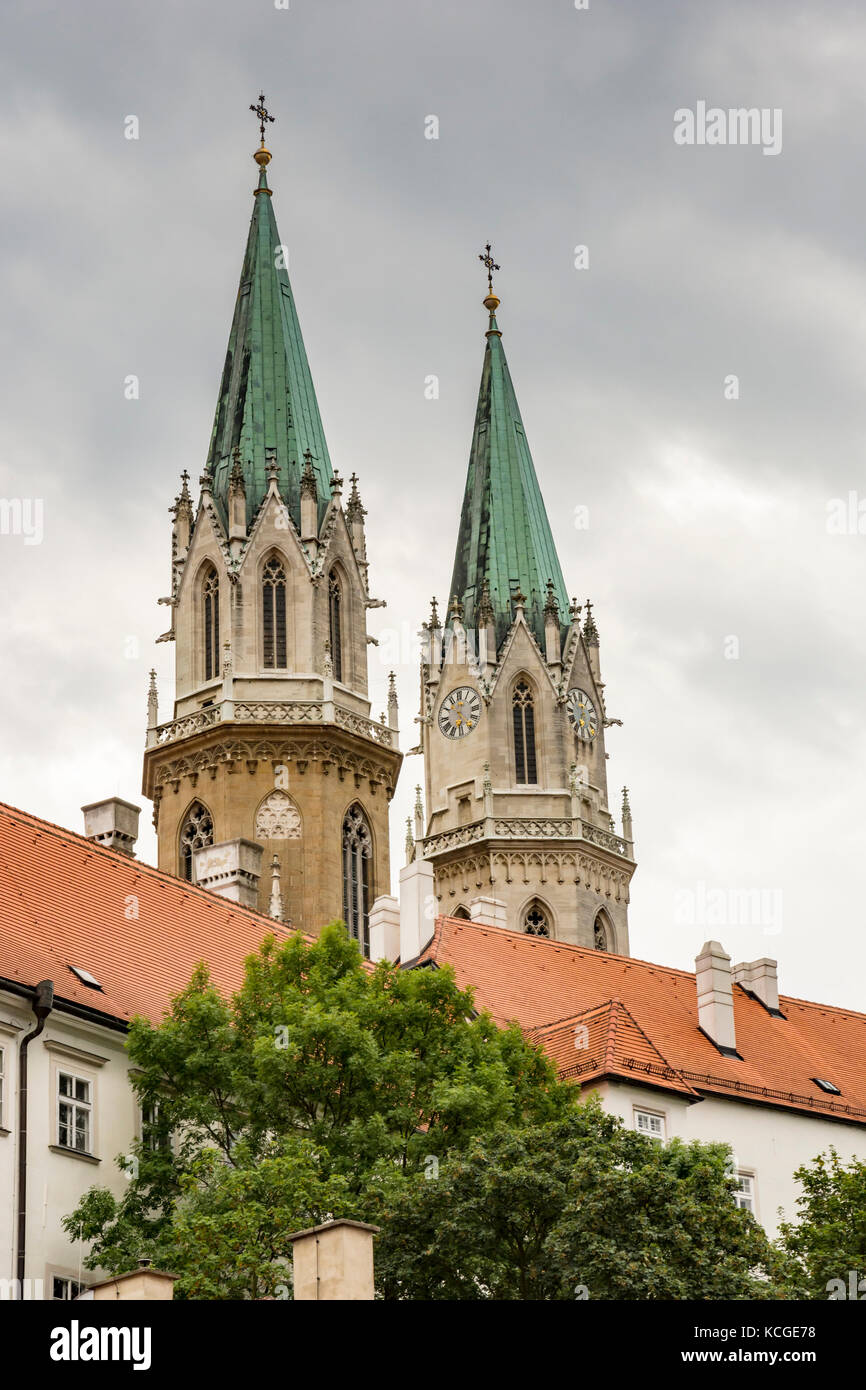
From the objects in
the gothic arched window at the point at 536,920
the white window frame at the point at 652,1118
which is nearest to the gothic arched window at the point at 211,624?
the gothic arched window at the point at 536,920

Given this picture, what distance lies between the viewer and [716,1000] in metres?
46.7

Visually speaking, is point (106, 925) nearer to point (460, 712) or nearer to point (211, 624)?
point (211, 624)

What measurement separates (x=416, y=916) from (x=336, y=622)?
26.1 meters

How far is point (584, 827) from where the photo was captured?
77000 mm

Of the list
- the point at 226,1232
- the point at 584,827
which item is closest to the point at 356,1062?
the point at 226,1232

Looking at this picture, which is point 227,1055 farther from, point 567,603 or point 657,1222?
point 567,603

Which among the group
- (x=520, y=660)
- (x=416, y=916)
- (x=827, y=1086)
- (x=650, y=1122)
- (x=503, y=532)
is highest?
(x=503, y=532)

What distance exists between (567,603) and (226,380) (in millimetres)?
13656

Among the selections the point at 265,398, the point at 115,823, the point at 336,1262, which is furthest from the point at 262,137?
the point at 336,1262

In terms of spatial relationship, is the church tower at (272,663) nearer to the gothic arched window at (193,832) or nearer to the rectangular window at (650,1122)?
the gothic arched window at (193,832)

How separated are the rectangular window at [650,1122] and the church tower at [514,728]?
3372 centimetres

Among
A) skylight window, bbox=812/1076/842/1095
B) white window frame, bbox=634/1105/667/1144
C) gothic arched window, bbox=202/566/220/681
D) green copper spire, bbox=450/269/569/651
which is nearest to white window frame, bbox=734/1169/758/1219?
white window frame, bbox=634/1105/667/1144

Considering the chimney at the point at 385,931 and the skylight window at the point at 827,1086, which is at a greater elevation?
the chimney at the point at 385,931

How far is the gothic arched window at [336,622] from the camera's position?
71.4 m
